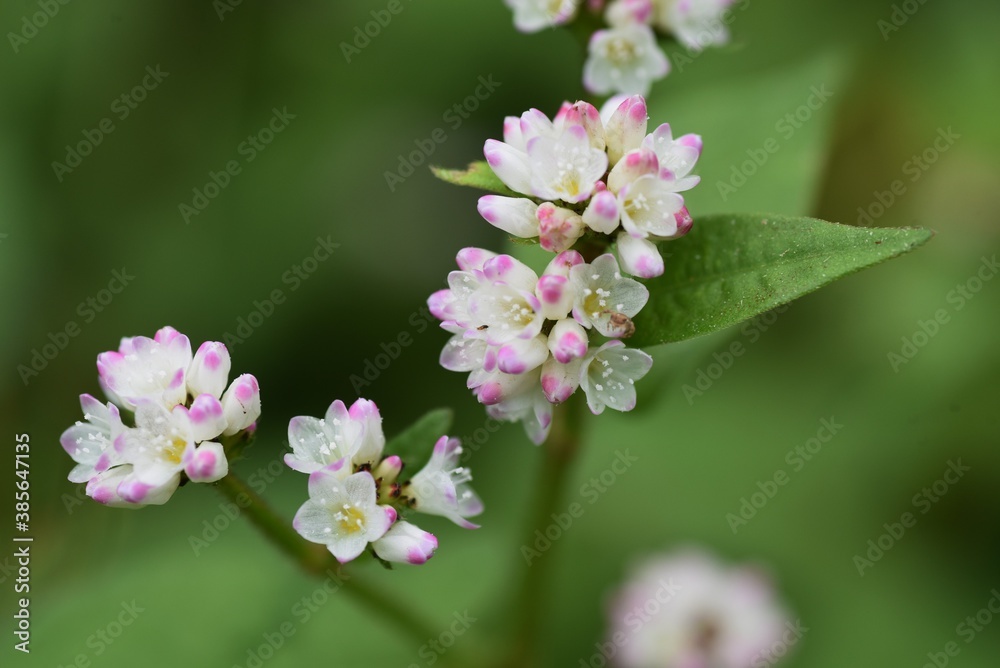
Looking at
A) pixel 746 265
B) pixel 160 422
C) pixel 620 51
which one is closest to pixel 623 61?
pixel 620 51

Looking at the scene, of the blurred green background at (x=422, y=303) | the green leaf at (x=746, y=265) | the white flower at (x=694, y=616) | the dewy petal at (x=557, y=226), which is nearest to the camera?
the green leaf at (x=746, y=265)

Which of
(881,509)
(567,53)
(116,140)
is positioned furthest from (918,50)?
(116,140)

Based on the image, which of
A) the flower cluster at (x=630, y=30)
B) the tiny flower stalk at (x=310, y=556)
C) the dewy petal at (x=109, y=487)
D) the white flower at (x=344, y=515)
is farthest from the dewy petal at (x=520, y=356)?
the flower cluster at (x=630, y=30)

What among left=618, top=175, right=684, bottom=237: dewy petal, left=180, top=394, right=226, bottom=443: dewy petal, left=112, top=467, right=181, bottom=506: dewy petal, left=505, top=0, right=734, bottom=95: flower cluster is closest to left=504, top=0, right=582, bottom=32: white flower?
left=505, top=0, right=734, bottom=95: flower cluster

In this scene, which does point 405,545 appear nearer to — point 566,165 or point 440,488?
point 440,488

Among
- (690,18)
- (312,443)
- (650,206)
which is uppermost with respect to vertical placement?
(690,18)

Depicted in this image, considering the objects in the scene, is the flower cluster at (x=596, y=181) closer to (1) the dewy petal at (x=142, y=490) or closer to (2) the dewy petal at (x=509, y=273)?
(2) the dewy petal at (x=509, y=273)

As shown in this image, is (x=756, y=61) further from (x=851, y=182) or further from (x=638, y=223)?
(x=638, y=223)
